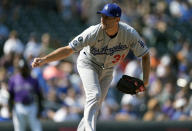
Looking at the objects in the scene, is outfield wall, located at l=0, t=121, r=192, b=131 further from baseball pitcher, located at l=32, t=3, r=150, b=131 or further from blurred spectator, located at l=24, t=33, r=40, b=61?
baseball pitcher, located at l=32, t=3, r=150, b=131

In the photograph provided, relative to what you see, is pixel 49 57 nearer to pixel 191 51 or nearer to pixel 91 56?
pixel 91 56

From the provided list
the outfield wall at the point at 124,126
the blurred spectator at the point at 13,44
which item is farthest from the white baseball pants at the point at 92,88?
the blurred spectator at the point at 13,44

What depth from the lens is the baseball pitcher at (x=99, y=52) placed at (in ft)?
19.5

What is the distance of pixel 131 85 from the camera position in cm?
641

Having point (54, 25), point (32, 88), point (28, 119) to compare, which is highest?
point (54, 25)

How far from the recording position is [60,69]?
1068cm

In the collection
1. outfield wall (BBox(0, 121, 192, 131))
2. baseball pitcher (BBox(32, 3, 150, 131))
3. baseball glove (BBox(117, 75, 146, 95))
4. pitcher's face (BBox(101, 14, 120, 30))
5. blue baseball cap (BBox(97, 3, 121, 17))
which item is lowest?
outfield wall (BBox(0, 121, 192, 131))

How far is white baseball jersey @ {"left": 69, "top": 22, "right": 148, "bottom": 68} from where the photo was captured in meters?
5.96

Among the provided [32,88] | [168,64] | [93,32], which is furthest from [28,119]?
[168,64]

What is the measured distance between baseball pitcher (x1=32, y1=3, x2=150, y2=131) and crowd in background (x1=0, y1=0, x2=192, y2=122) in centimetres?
280

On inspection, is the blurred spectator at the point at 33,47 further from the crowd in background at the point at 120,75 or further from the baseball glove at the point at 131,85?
the baseball glove at the point at 131,85

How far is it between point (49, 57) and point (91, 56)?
579mm

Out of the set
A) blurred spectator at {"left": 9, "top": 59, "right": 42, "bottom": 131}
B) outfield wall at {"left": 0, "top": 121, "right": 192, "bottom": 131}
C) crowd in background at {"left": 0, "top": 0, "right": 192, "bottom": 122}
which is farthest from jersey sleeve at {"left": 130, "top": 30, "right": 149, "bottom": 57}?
outfield wall at {"left": 0, "top": 121, "right": 192, "bottom": 131}

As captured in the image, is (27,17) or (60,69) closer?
(60,69)
